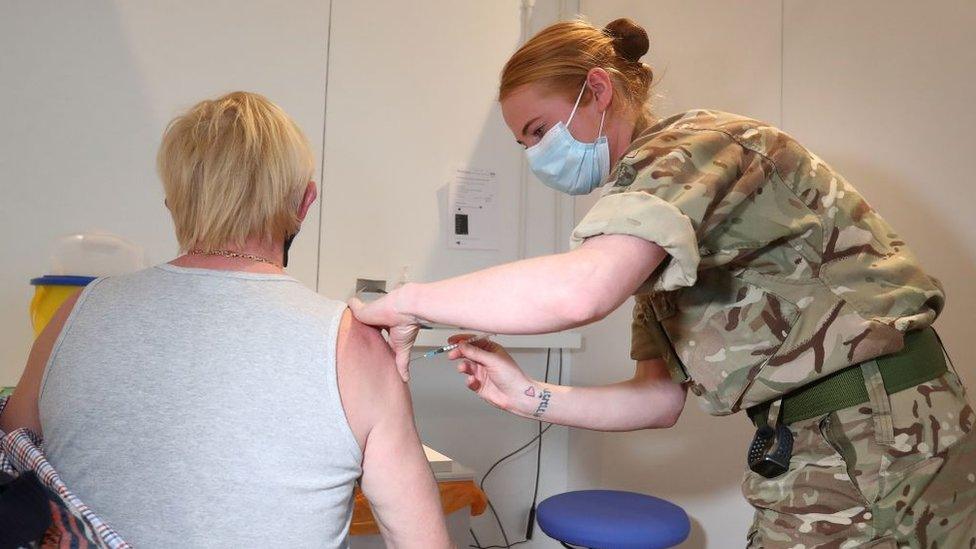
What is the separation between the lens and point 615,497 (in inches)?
90.5

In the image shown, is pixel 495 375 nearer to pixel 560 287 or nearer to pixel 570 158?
pixel 570 158

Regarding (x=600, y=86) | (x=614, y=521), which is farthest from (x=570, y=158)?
(x=614, y=521)

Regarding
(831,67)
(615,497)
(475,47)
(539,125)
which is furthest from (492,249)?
(539,125)

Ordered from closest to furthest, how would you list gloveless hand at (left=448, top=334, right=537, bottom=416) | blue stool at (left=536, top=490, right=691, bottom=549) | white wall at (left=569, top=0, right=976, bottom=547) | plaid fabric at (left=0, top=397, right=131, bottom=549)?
plaid fabric at (left=0, top=397, right=131, bottom=549), gloveless hand at (left=448, top=334, right=537, bottom=416), white wall at (left=569, top=0, right=976, bottom=547), blue stool at (left=536, top=490, right=691, bottom=549)

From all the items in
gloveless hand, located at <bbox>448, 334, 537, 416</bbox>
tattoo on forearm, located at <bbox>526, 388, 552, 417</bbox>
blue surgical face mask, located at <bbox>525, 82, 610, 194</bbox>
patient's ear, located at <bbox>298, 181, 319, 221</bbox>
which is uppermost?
blue surgical face mask, located at <bbox>525, 82, 610, 194</bbox>

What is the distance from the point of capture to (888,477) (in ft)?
3.28

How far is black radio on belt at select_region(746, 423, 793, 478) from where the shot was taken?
108 centimetres

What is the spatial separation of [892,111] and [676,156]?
48.7 inches

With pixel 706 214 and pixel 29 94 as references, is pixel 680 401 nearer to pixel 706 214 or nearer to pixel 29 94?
pixel 706 214

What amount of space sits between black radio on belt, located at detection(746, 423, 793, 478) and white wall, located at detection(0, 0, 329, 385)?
5.94ft

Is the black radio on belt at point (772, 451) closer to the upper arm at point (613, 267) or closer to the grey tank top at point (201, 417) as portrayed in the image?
the upper arm at point (613, 267)

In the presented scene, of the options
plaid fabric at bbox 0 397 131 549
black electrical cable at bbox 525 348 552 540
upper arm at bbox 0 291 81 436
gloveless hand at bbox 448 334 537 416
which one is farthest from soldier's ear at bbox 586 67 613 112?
black electrical cable at bbox 525 348 552 540

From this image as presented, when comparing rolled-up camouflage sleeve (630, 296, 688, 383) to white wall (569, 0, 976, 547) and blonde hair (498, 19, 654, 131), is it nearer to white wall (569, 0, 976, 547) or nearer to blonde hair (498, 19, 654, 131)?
blonde hair (498, 19, 654, 131)

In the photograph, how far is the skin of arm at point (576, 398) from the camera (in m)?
1.44
